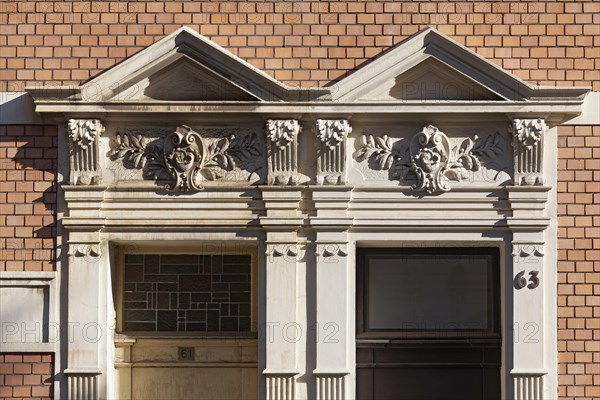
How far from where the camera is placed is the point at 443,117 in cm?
948

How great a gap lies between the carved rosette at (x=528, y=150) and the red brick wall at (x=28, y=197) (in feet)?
13.7

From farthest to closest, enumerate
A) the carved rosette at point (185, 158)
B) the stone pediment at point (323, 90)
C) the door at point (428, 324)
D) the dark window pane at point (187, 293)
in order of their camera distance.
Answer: the dark window pane at point (187, 293), the door at point (428, 324), the carved rosette at point (185, 158), the stone pediment at point (323, 90)

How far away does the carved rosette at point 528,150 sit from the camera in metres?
9.40

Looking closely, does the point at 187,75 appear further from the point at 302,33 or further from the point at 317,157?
the point at 317,157

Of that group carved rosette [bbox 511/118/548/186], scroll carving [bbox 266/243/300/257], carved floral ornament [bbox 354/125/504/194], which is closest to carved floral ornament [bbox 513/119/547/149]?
carved rosette [bbox 511/118/548/186]

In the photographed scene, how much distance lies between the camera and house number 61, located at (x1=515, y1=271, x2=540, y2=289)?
9391 millimetres

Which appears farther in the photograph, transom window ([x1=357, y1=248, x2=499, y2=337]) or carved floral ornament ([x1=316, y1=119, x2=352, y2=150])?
transom window ([x1=357, y1=248, x2=499, y2=337])

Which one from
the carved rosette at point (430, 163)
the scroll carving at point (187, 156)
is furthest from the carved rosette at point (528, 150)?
the scroll carving at point (187, 156)

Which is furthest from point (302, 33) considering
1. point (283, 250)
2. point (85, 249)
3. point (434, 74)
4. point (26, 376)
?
point (26, 376)

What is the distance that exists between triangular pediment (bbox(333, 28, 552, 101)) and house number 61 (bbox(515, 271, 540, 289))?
1552mm

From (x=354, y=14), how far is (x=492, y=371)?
3487mm

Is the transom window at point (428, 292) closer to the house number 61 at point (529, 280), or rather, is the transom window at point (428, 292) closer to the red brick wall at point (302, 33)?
the house number 61 at point (529, 280)

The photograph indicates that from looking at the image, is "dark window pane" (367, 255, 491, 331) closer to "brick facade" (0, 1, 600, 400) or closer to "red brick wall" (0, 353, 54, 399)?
"brick facade" (0, 1, 600, 400)

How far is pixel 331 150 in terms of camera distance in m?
9.45
